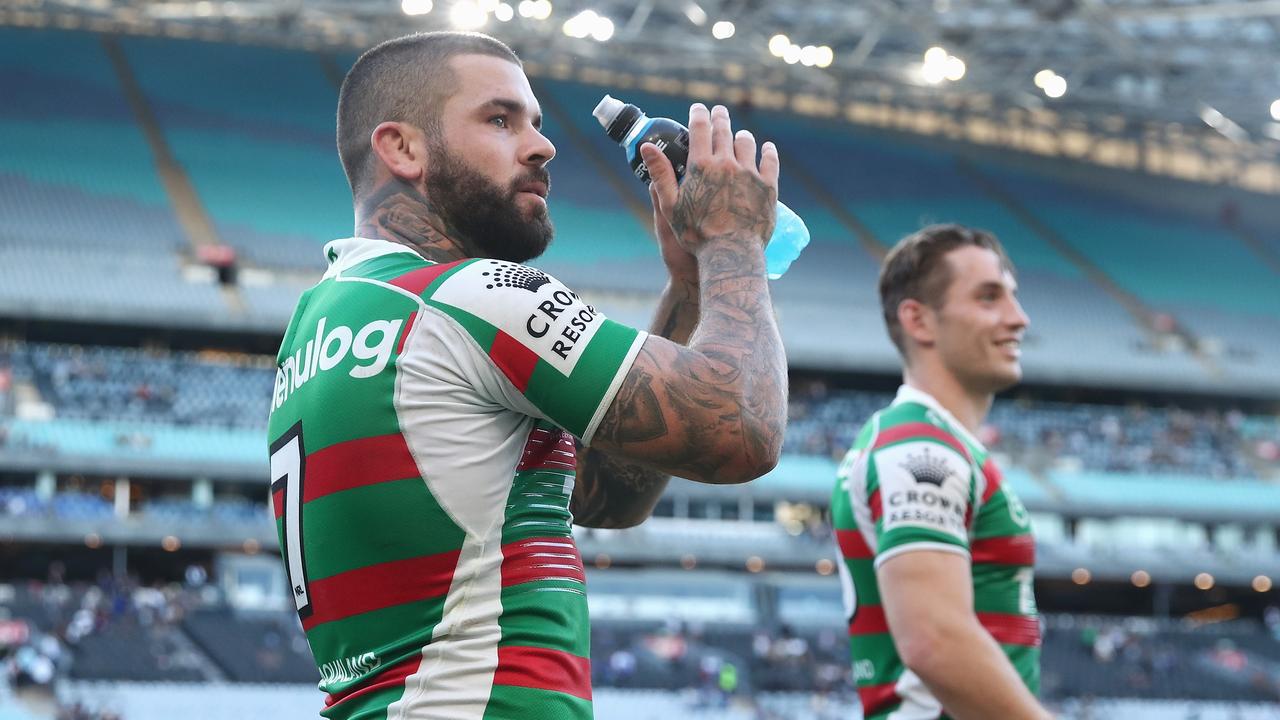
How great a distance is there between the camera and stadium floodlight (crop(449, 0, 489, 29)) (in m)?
32.9

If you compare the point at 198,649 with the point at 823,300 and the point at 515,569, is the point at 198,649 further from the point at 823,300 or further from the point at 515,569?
the point at 515,569

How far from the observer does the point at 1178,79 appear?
37500mm

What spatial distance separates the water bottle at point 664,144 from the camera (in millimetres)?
2531

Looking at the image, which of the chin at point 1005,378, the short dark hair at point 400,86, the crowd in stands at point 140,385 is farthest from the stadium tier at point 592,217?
the short dark hair at point 400,86

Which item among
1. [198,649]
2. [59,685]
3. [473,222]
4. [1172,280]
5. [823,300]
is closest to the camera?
[473,222]

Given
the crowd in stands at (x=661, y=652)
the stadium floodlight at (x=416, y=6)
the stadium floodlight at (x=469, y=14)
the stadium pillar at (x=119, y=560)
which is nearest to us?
the crowd in stands at (x=661, y=652)

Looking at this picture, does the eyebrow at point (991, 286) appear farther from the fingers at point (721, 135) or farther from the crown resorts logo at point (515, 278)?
the crown resorts logo at point (515, 278)

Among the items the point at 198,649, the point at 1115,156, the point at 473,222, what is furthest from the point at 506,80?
the point at 1115,156

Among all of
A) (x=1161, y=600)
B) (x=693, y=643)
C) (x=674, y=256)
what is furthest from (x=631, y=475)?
(x=1161, y=600)

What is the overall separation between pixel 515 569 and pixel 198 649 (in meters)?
24.0

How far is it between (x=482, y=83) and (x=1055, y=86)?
124 ft

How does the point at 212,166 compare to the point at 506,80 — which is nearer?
the point at 506,80

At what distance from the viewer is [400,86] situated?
2.53 metres

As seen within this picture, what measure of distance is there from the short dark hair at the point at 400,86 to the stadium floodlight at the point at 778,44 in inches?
1334
